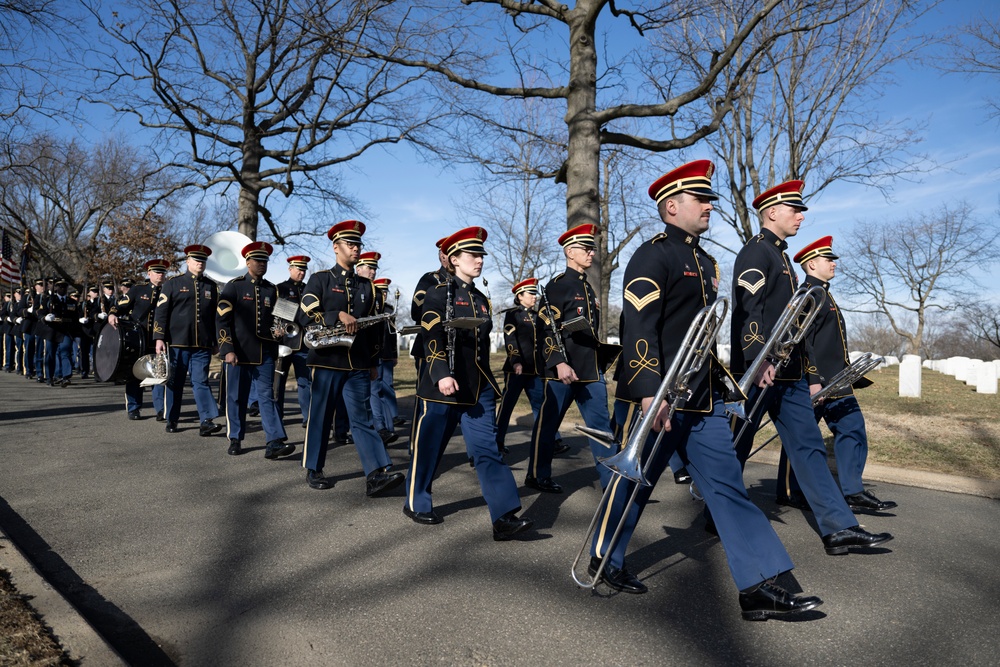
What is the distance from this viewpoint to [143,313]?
11766 mm

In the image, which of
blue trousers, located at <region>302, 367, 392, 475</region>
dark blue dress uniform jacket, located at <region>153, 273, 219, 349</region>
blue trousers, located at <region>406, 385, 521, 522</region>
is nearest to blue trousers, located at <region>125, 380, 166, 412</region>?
dark blue dress uniform jacket, located at <region>153, 273, 219, 349</region>

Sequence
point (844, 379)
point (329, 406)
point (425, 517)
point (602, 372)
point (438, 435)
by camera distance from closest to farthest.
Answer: point (425, 517) → point (438, 435) → point (844, 379) → point (329, 406) → point (602, 372)

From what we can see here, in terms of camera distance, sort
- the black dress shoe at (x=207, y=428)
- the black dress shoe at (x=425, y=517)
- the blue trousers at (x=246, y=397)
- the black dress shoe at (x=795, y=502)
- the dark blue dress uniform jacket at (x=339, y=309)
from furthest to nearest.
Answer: the black dress shoe at (x=207, y=428)
the blue trousers at (x=246, y=397)
the dark blue dress uniform jacket at (x=339, y=309)
the black dress shoe at (x=795, y=502)
the black dress shoe at (x=425, y=517)

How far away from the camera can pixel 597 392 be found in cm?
664

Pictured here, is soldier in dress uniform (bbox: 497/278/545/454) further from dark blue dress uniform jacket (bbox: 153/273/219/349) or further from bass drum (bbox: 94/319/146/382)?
bass drum (bbox: 94/319/146/382)

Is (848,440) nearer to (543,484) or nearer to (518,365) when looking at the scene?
(543,484)

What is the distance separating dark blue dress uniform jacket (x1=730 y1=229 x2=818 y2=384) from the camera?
480 cm

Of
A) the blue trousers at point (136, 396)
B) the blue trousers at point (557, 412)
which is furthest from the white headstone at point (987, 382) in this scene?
the blue trousers at point (136, 396)

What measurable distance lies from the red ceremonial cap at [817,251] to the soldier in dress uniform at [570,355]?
1716 millimetres

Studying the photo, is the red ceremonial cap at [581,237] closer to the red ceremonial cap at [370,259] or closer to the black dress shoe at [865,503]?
the black dress shoe at [865,503]

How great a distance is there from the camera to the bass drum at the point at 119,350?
10234mm

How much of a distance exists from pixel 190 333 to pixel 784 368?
7.12 meters

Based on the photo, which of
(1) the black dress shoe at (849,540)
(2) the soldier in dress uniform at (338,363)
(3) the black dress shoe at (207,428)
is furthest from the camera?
(3) the black dress shoe at (207,428)

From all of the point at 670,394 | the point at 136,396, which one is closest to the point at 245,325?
the point at 136,396
